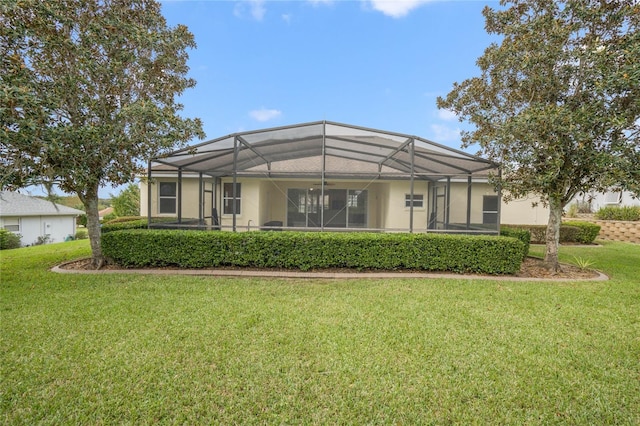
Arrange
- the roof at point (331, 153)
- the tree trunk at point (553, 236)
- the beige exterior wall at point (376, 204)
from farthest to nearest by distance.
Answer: the beige exterior wall at point (376, 204), the roof at point (331, 153), the tree trunk at point (553, 236)

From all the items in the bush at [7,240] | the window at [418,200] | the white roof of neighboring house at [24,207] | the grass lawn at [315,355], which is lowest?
the bush at [7,240]

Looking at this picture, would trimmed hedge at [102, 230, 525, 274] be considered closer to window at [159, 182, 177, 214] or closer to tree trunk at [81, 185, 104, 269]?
tree trunk at [81, 185, 104, 269]

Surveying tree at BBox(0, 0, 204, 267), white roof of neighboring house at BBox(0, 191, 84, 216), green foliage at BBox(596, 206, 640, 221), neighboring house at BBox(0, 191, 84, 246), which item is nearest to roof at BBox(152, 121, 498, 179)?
tree at BBox(0, 0, 204, 267)

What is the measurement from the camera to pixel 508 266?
21.2 feet

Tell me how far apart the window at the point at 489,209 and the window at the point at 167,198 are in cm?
1180

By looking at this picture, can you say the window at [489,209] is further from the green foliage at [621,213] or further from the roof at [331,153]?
the green foliage at [621,213]

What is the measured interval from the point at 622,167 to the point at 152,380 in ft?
26.9

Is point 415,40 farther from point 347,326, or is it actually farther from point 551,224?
point 347,326

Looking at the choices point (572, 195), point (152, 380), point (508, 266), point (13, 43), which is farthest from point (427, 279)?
point (13, 43)

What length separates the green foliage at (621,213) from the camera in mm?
14055

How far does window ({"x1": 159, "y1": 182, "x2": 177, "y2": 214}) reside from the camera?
12.2m

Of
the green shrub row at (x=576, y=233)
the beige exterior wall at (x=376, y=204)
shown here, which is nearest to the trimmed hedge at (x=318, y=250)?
the beige exterior wall at (x=376, y=204)

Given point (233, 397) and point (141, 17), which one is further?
point (141, 17)

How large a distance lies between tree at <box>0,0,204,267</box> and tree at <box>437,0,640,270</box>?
7316 mm
